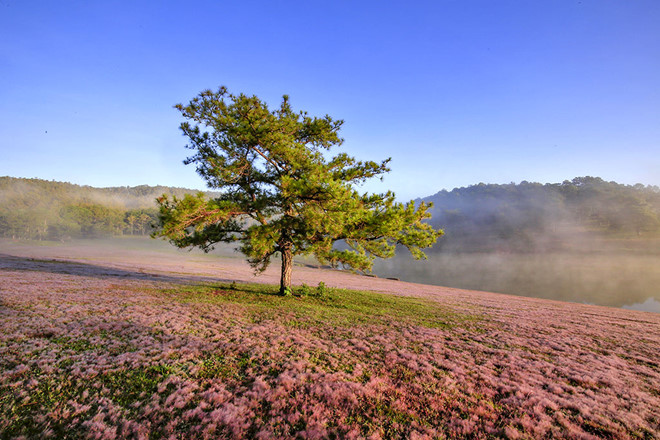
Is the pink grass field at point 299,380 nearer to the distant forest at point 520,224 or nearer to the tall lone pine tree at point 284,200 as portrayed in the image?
the tall lone pine tree at point 284,200

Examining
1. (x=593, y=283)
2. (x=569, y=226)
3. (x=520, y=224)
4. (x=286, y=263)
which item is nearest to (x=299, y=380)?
(x=286, y=263)

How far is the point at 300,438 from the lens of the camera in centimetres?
418

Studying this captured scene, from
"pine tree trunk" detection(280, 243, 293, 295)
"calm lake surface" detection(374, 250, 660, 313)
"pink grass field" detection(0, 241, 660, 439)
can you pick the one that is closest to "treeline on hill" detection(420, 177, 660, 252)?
"calm lake surface" detection(374, 250, 660, 313)

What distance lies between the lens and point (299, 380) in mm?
6152

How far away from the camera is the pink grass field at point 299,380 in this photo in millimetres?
4523

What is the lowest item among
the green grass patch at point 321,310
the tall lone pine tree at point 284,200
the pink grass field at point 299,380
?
the green grass patch at point 321,310

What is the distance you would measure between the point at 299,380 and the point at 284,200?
10.6 metres

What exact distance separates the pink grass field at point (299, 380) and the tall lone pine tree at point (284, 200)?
5.05 metres

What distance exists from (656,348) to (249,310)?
18757 millimetres

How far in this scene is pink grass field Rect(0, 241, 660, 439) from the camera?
4.52 meters

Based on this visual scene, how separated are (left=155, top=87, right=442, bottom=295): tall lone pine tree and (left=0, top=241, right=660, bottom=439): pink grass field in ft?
16.6

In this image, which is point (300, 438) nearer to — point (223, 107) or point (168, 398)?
point (168, 398)

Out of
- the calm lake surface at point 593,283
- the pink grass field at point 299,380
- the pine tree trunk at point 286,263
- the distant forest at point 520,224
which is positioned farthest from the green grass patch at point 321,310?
the distant forest at point 520,224

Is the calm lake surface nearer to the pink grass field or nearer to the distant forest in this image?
the distant forest
